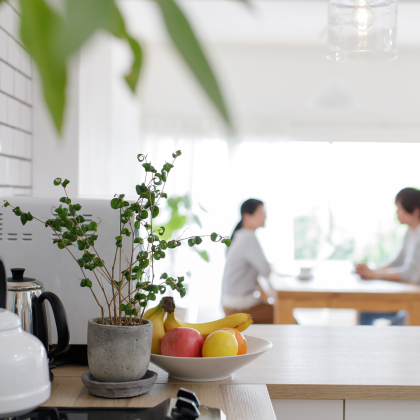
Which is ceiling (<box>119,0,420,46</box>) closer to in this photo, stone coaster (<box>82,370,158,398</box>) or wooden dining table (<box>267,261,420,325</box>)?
wooden dining table (<box>267,261,420,325</box>)

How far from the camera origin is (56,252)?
114 cm

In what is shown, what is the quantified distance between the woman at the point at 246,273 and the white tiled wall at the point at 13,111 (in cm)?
200

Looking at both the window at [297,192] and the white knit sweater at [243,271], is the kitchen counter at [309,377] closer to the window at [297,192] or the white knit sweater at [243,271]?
the white knit sweater at [243,271]

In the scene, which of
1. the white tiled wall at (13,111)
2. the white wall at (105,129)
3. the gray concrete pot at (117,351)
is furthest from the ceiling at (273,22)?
the gray concrete pot at (117,351)

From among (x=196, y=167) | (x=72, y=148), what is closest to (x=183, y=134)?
(x=196, y=167)

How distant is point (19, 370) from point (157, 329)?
404 mm

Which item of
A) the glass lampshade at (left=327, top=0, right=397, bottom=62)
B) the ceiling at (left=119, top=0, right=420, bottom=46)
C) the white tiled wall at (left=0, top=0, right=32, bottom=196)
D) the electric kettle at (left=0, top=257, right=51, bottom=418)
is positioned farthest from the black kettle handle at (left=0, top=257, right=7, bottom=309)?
the ceiling at (left=119, top=0, right=420, bottom=46)

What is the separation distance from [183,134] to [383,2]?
11.1 ft

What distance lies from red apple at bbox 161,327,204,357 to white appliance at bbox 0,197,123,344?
0.20 meters

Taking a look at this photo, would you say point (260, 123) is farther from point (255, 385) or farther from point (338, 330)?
point (255, 385)

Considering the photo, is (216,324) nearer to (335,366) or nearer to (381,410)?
(335,366)

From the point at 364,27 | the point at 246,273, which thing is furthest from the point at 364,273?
the point at 364,27

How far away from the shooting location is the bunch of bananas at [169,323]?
1.07m

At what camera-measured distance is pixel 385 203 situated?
5090 millimetres
